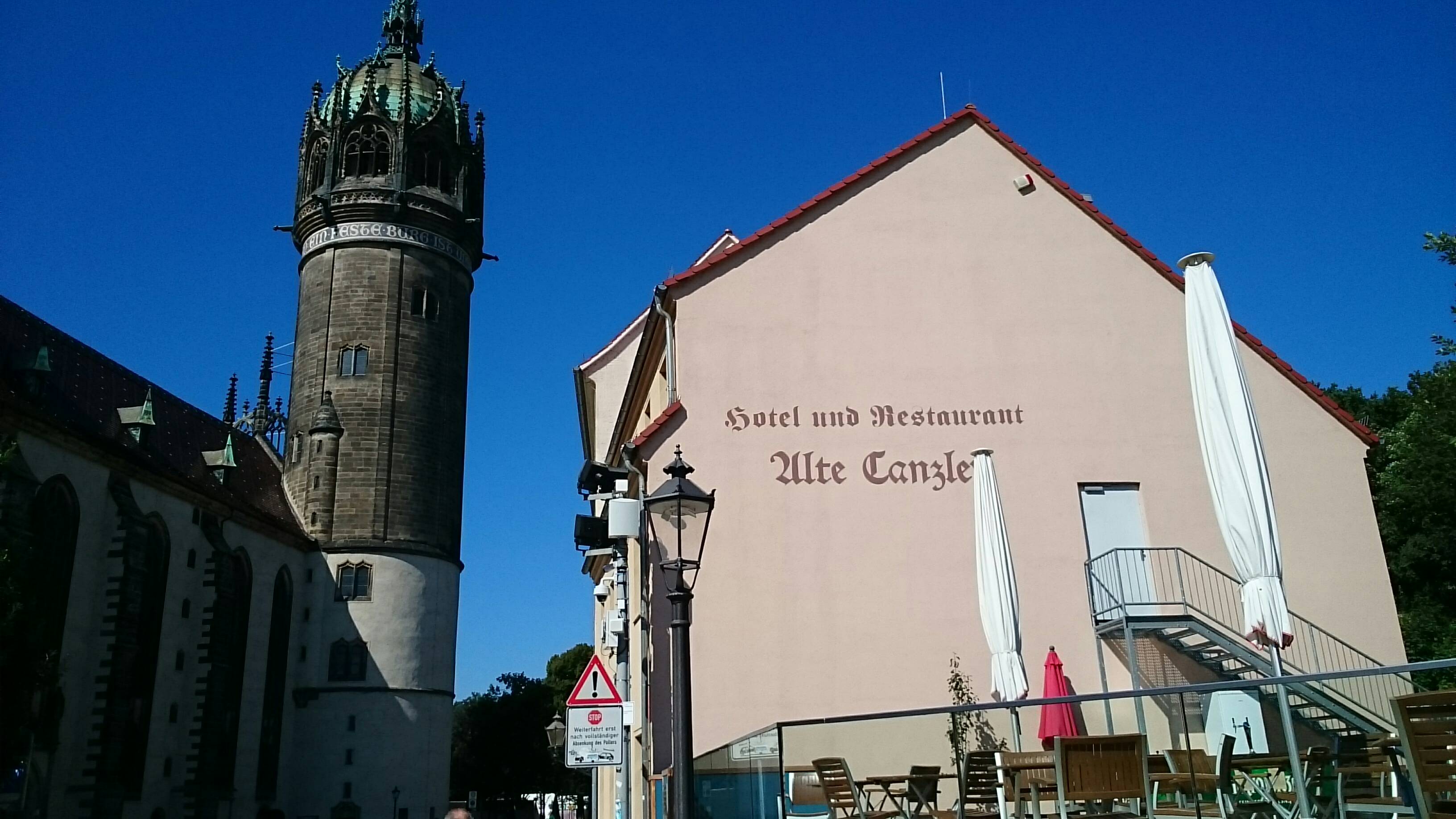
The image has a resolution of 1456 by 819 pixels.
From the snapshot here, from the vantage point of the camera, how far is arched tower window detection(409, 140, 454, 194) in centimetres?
5194

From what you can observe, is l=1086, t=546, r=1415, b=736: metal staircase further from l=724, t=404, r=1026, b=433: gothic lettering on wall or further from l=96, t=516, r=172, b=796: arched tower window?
l=96, t=516, r=172, b=796: arched tower window

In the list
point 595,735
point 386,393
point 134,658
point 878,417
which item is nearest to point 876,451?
point 878,417

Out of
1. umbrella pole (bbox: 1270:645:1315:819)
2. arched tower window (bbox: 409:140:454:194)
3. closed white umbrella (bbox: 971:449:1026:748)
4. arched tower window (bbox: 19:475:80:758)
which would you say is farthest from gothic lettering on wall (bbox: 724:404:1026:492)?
arched tower window (bbox: 409:140:454:194)

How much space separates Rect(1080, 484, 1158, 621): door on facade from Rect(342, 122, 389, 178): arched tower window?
41338 mm

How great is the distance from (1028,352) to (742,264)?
4.73 meters

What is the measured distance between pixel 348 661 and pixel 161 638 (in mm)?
9893

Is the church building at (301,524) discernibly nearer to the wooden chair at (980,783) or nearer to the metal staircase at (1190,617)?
the metal staircase at (1190,617)

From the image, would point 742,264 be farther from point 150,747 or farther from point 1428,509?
point 150,747

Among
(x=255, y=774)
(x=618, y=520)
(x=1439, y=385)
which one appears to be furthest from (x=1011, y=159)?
(x=255, y=774)

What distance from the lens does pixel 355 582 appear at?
1857 inches

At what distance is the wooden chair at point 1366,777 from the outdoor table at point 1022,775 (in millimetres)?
2045

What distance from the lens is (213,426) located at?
49250mm

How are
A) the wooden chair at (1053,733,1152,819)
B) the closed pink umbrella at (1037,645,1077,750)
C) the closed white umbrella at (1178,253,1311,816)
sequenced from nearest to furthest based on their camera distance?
the wooden chair at (1053,733,1152,819)
the closed pink umbrella at (1037,645,1077,750)
the closed white umbrella at (1178,253,1311,816)

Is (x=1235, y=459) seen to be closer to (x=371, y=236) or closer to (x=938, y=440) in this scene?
(x=938, y=440)
